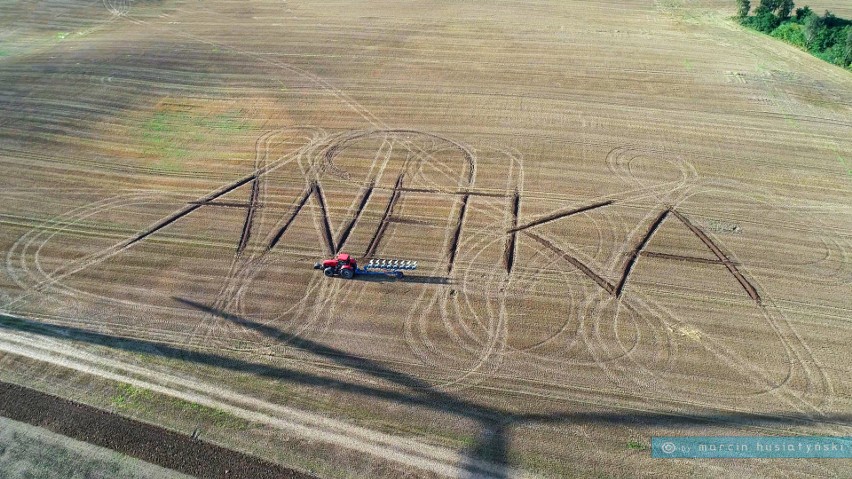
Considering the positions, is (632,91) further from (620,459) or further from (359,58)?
(620,459)

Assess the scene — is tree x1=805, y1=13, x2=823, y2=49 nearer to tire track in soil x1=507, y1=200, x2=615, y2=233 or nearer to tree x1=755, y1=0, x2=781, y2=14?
tree x1=755, y1=0, x2=781, y2=14

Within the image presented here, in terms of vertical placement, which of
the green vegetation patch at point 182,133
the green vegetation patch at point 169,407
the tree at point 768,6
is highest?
the tree at point 768,6

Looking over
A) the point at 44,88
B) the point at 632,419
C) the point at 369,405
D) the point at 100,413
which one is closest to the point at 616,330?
the point at 632,419

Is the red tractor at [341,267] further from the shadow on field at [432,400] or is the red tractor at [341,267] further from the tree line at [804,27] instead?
the tree line at [804,27]

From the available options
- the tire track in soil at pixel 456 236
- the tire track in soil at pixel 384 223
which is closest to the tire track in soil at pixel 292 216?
the tire track in soil at pixel 384 223

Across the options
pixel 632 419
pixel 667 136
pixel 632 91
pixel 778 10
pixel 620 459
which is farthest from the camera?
pixel 778 10

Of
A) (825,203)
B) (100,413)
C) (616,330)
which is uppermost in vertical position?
(825,203)

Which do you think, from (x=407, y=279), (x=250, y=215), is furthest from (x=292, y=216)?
(x=407, y=279)
